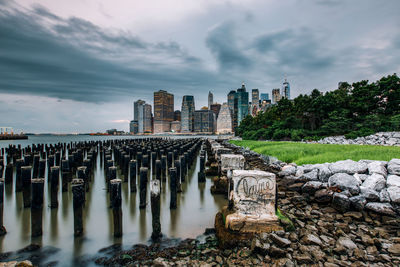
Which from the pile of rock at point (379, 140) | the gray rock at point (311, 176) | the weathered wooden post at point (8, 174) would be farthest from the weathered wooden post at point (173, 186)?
the pile of rock at point (379, 140)

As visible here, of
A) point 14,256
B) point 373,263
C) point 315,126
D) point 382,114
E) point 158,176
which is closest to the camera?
point 373,263

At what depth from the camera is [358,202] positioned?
221 inches

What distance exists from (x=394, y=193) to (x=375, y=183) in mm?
622

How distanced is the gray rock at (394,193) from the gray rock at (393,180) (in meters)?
0.26

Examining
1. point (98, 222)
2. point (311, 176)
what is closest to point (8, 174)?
point (98, 222)

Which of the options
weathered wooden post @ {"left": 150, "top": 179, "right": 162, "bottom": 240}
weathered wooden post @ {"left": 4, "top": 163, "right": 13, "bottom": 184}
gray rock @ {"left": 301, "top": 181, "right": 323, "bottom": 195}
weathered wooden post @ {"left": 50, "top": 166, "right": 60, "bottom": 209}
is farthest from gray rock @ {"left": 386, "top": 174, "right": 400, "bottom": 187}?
weathered wooden post @ {"left": 4, "top": 163, "right": 13, "bottom": 184}

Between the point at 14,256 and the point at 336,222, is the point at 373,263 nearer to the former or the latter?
the point at 336,222

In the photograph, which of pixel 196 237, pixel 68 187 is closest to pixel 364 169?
pixel 196 237

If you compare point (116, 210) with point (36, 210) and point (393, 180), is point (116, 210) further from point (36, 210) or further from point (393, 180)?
point (393, 180)

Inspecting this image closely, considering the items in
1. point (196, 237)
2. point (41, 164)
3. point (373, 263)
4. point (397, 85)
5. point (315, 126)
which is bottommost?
point (196, 237)

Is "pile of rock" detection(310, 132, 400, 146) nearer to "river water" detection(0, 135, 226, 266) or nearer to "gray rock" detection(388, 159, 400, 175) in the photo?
"gray rock" detection(388, 159, 400, 175)

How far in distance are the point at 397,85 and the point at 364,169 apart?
2892 cm

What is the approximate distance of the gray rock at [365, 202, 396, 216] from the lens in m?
5.13

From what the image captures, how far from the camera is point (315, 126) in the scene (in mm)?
35562
